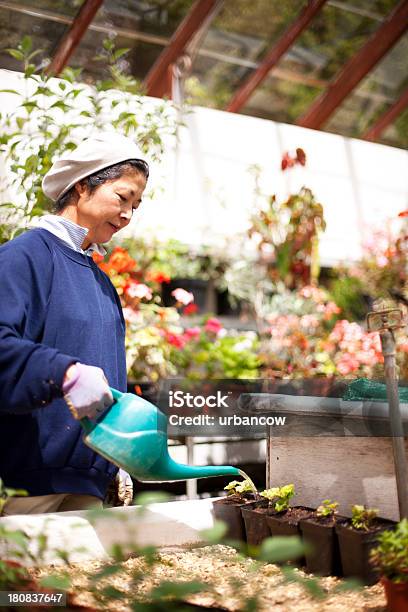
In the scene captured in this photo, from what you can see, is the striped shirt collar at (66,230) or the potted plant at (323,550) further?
the striped shirt collar at (66,230)

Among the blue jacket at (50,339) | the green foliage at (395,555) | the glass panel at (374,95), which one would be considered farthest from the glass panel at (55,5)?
the green foliage at (395,555)

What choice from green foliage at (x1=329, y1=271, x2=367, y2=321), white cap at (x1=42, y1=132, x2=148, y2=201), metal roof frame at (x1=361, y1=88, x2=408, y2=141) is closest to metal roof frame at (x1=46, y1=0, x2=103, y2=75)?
green foliage at (x1=329, y1=271, x2=367, y2=321)

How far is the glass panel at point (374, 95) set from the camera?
21.2 ft

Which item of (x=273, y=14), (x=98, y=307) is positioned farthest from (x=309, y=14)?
(x=98, y=307)

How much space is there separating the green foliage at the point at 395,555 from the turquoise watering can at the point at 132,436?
40 centimetres

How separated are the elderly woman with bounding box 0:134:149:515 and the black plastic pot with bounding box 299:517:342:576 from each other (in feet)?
1.51

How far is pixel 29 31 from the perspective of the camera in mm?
4930

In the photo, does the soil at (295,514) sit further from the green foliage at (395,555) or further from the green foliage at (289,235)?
the green foliage at (289,235)

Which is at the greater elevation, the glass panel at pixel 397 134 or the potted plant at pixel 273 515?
the glass panel at pixel 397 134

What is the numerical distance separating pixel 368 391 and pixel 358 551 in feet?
0.99

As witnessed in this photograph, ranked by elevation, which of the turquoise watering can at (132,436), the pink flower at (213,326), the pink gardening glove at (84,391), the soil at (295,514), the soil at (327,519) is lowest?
the soil at (327,519)

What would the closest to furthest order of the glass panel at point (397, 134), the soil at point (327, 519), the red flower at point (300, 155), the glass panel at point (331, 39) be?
the soil at point (327, 519), the red flower at point (300, 155), the glass panel at point (331, 39), the glass panel at point (397, 134)

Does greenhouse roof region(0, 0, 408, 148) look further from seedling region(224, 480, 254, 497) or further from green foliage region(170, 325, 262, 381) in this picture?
seedling region(224, 480, 254, 497)

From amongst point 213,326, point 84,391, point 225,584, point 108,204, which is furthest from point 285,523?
point 213,326
